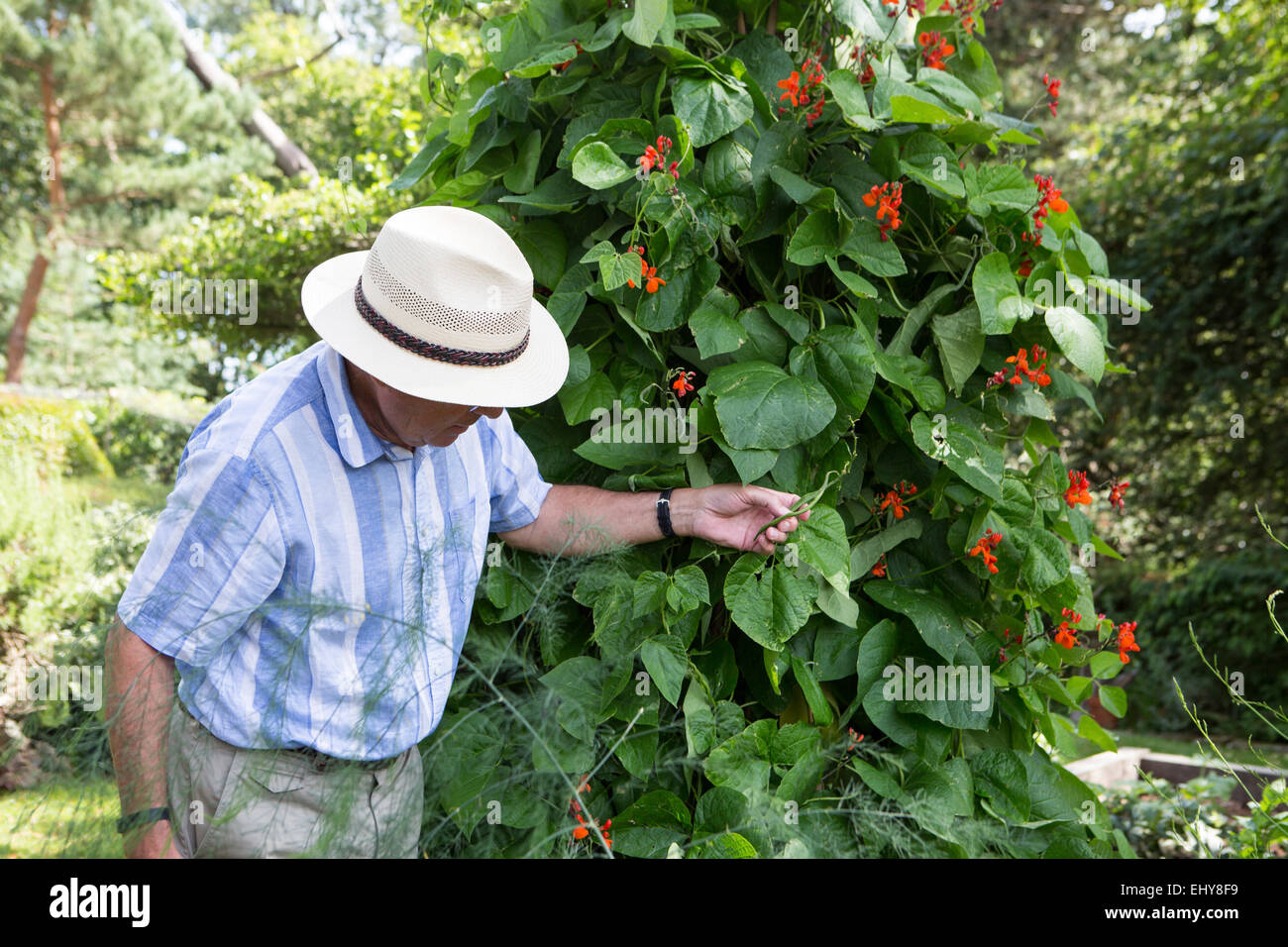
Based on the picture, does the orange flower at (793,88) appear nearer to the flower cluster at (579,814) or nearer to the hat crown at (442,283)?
the hat crown at (442,283)

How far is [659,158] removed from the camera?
1511mm

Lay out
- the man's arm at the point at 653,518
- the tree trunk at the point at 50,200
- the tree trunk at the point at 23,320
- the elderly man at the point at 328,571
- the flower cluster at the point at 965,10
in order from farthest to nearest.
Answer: the tree trunk at the point at 23,320, the tree trunk at the point at 50,200, the flower cluster at the point at 965,10, the man's arm at the point at 653,518, the elderly man at the point at 328,571

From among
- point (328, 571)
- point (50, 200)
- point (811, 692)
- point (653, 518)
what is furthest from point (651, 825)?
point (50, 200)

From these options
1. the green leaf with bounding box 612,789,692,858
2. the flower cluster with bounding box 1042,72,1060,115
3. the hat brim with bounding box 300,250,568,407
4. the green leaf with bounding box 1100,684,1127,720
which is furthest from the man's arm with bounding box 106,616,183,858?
the green leaf with bounding box 1100,684,1127,720

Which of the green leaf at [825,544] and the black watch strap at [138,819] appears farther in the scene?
the green leaf at [825,544]

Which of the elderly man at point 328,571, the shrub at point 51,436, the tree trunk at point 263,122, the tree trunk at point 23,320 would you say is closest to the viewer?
the elderly man at point 328,571

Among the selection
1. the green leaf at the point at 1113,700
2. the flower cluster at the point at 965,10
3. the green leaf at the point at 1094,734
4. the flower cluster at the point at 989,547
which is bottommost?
the green leaf at the point at 1094,734

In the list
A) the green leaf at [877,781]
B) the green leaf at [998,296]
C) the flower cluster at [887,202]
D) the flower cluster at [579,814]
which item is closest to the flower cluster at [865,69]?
the flower cluster at [887,202]

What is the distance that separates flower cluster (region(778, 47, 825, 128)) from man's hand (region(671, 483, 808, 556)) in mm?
649

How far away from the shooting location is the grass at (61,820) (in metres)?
1.08

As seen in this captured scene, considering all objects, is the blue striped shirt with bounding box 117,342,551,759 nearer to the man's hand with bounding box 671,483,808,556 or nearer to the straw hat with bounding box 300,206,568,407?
the straw hat with bounding box 300,206,568,407

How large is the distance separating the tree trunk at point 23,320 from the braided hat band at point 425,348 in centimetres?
1473

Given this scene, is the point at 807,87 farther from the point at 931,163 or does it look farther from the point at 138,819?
the point at 138,819
